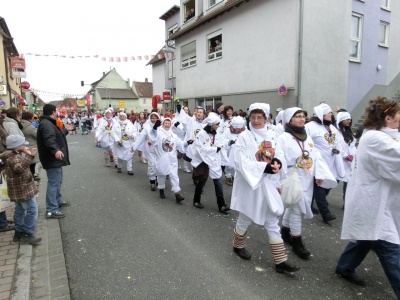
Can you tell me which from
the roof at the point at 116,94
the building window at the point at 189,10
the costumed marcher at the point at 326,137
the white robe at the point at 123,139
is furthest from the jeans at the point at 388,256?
the roof at the point at 116,94

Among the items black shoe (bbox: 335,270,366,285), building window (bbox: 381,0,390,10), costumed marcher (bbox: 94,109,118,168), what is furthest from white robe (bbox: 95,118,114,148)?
building window (bbox: 381,0,390,10)

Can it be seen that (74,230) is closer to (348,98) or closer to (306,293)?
(306,293)

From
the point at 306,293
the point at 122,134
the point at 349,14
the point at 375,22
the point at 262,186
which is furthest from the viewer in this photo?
the point at 375,22

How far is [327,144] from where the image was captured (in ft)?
17.5

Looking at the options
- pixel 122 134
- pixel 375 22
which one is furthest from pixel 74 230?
pixel 375 22

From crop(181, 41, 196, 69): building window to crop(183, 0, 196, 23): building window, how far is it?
86.5 inches

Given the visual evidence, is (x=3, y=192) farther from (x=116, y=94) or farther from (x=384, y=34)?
(x=116, y=94)

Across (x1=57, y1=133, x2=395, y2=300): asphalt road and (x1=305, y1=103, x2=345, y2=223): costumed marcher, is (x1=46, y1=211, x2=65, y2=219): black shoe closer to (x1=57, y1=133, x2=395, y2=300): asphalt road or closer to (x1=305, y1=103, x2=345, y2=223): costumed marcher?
(x1=57, y1=133, x2=395, y2=300): asphalt road

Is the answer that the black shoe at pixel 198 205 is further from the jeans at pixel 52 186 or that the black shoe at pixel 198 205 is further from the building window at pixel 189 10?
the building window at pixel 189 10

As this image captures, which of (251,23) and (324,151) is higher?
(251,23)

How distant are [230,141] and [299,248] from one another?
3.61 meters

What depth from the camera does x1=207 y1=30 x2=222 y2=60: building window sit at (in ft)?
60.0

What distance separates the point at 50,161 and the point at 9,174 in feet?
3.53

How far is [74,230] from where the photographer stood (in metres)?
4.81
